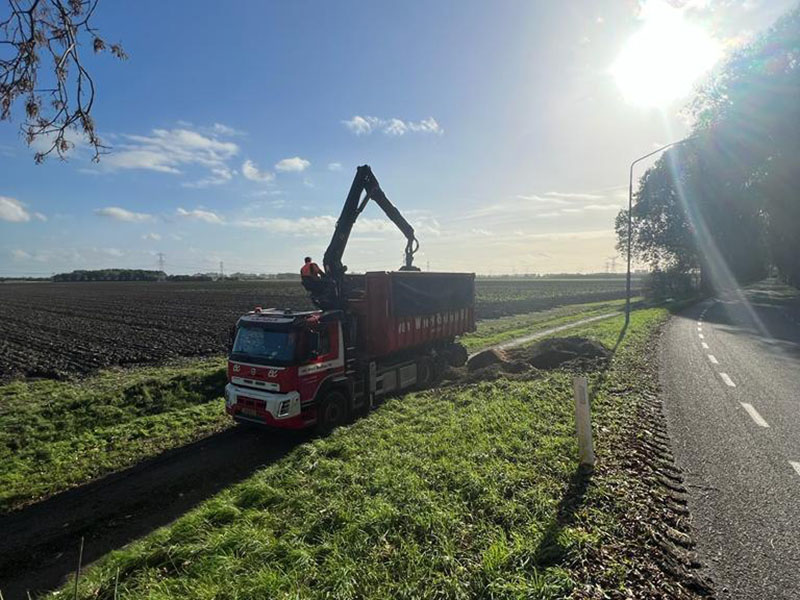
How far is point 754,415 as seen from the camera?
8.63 meters

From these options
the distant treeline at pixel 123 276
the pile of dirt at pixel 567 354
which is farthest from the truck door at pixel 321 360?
the distant treeline at pixel 123 276

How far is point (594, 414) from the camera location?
865 centimetres

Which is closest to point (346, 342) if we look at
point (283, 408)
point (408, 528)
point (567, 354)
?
point (283, 408)

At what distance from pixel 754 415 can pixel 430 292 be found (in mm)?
8603

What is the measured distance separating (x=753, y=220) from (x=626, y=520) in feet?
156

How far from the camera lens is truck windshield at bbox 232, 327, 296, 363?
9516 mm

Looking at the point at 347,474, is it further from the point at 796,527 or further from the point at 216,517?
the point at 796,527

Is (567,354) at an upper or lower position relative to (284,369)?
lower

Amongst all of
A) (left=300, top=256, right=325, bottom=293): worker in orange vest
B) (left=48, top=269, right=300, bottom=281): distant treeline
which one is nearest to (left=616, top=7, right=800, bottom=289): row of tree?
(left=300, top=256, right=325, bottom=293): worker in orange vest

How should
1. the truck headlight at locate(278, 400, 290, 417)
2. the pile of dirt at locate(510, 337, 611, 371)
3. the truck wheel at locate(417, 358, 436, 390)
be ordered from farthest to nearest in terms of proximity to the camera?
the truck wheel at locate(417, 358, 436, 390) → the pile of dirt at locate(510, 337, 611, 371) → the truck headlight at locate(278, 400, 290, 417)

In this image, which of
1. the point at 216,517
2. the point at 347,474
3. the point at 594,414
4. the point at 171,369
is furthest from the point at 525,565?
the point at 171,369

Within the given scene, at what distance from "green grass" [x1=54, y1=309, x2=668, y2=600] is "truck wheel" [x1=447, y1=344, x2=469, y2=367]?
308 inches

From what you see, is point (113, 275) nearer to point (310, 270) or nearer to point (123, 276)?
point (123, 276)

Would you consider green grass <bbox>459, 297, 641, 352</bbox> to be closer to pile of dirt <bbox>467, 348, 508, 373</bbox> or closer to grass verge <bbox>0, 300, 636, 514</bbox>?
pile of dirt <bbox>467, 348, 508, 373</bbox>
